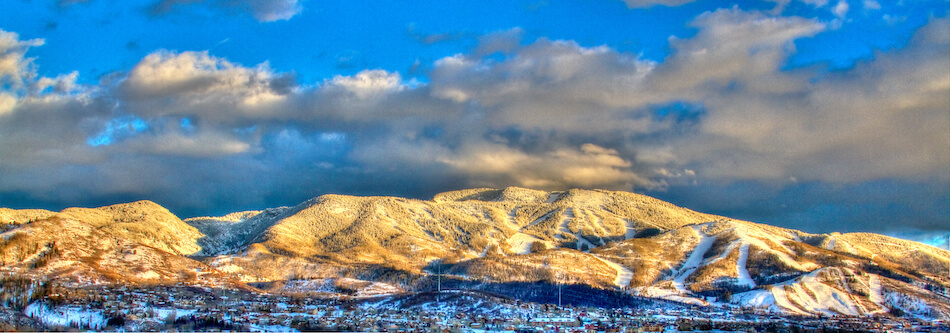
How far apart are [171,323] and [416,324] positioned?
55.7m

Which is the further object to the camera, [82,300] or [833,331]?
[833,331]

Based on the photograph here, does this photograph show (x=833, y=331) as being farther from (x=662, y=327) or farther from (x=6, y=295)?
(x=6, y=295)

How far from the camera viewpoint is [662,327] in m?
192

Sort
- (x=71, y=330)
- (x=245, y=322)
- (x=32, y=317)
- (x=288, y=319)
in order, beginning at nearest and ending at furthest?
(x=71, y=330) → (x=32, y=317) → (x=245, y=322) → (x=288, y=319)

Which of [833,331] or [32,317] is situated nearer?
[32,317]

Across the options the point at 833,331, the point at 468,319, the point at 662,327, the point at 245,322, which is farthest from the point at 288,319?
the point at 833,331

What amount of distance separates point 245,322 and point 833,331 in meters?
153

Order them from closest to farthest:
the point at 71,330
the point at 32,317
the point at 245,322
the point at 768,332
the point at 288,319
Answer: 1. the point at 71,330
2. the point at 32,317
3. the point at 245,322
4. the point at 288,319
5. the point at 768,332

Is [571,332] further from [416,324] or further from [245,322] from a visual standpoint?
[245,322]

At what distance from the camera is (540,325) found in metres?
184

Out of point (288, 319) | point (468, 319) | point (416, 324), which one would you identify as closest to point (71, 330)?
point (288, 319)

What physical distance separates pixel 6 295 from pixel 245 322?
180 feet

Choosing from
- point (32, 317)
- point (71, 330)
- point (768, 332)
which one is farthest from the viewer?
point (768, 332)

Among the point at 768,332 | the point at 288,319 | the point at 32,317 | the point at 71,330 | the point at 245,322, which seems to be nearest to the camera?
the point at 71,330
